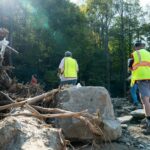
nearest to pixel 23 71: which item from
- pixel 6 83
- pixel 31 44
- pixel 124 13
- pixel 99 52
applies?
pixel 31 44

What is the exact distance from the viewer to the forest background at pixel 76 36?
32219 mm

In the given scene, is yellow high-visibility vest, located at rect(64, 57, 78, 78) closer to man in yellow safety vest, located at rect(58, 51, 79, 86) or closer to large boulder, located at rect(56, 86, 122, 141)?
man in yellow safety vest, located at rect(58, 51, 79, 86)

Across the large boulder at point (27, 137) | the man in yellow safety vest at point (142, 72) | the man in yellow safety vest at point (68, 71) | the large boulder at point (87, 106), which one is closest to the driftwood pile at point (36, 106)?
the large boulder at point (87, 106)

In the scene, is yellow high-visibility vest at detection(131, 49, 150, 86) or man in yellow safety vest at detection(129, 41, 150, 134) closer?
man in yellow safety vest at detection(129, 41, 150, 134)

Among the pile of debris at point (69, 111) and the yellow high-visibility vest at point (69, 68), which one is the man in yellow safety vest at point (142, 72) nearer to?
the pile of debris at point (69, 111)

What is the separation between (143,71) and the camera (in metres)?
7.43

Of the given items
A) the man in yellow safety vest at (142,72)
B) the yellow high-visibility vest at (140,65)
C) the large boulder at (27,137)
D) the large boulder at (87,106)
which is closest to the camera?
the large boulder at (27,137)

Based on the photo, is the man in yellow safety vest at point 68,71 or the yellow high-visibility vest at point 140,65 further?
the man in yellow safety vest at point 68,71

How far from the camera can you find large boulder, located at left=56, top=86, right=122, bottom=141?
614cm

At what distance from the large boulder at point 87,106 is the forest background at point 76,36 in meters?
19.1

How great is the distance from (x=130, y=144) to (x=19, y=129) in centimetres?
337

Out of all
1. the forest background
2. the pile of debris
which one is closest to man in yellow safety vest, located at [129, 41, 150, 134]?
the pile of debris

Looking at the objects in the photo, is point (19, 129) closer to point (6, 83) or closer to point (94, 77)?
point (6, 83)

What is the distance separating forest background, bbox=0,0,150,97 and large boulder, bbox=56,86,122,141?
1906 centimetres
